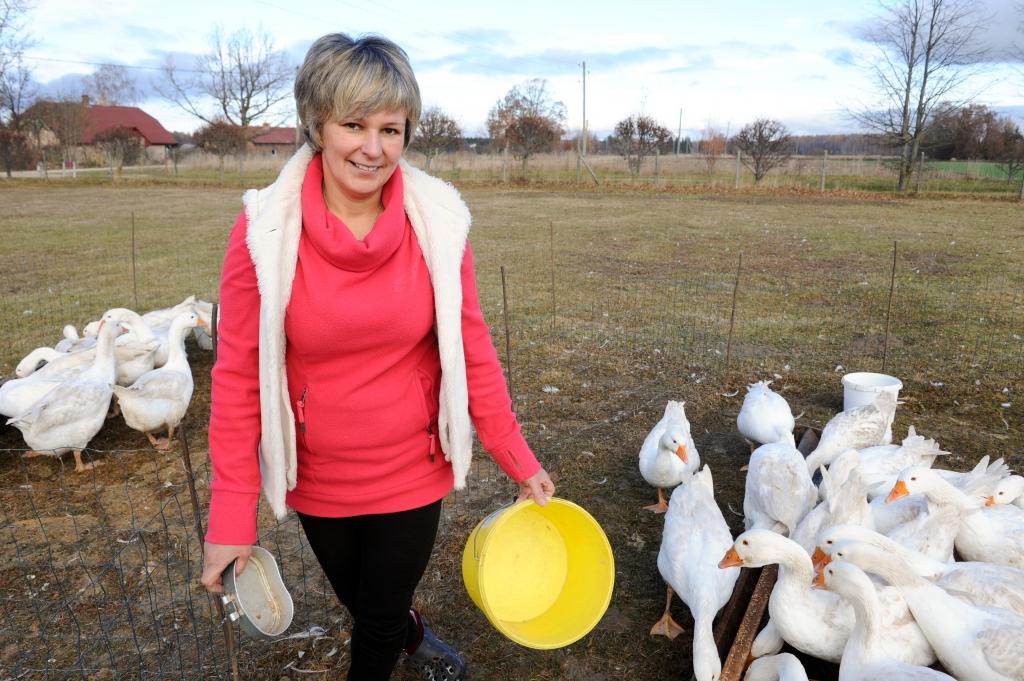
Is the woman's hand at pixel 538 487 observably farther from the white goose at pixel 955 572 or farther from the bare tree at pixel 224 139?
the bare tree at pixel 224 139

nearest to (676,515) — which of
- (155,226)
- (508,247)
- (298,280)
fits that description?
(298,280)

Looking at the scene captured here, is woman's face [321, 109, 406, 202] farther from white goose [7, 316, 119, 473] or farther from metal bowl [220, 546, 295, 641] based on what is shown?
white goose [7, 316, 119, 473]

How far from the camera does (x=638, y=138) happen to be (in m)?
26.6

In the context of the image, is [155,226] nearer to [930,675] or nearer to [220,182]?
[220,182]

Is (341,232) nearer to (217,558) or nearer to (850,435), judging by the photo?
(217,558)

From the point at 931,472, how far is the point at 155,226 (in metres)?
16.4

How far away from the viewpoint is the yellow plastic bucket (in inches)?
87.1

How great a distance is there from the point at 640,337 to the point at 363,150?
5.43 metres

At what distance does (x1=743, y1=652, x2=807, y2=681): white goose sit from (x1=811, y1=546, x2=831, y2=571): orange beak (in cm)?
37

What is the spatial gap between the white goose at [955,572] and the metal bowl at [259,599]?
1957mm

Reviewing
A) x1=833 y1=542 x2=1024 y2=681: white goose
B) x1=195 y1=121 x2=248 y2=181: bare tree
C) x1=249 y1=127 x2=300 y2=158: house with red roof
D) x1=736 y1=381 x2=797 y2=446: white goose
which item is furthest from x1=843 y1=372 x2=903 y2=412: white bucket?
x1=249 y1=127 x2=300 y2=158: house with red roof

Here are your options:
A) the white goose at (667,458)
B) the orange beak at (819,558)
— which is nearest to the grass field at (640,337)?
the white goose at (667,458)

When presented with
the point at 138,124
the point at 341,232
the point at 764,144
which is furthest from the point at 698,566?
the point at 138,124

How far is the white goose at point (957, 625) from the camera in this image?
7.36 feet
